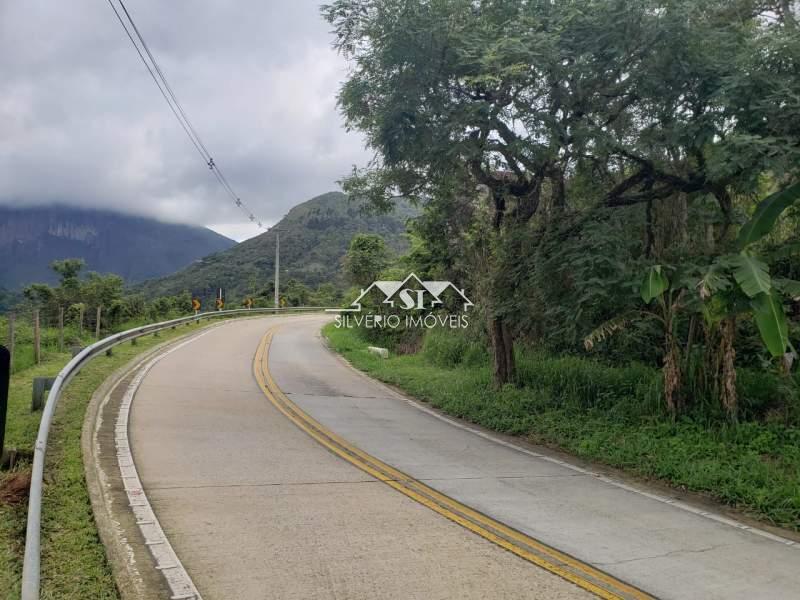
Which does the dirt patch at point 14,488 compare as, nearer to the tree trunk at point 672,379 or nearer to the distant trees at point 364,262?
the tree trunk at point 672,379

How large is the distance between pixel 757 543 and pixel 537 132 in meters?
6.50

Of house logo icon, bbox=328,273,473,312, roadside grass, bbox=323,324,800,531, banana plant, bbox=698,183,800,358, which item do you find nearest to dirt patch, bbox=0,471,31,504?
roadside grass, bbox=323,324,800,531

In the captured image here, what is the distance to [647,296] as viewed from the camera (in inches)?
334

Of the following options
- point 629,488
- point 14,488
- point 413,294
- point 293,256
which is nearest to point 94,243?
point 293,256

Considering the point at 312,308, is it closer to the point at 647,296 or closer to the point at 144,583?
the point at 647,296

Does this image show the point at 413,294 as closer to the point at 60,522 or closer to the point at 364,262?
the point at 364,262

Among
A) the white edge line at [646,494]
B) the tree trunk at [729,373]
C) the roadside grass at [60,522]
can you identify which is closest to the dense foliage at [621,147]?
the tree trunk at [729,373]

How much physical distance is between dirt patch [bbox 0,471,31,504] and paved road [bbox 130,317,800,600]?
1.11 meters

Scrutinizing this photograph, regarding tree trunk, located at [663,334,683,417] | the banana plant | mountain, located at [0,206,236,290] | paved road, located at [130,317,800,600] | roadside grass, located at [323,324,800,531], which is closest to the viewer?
paved road, located at [130,317,800,600]

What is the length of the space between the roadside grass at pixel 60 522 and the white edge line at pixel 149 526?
1.15ft

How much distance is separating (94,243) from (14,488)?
175621mm

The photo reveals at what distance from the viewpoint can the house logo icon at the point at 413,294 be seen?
23.1 m

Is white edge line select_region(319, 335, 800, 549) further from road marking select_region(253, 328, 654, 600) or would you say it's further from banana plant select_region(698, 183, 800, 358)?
road marking select_region(253, 328, 654, 600)

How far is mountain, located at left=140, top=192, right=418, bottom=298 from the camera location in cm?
7125
